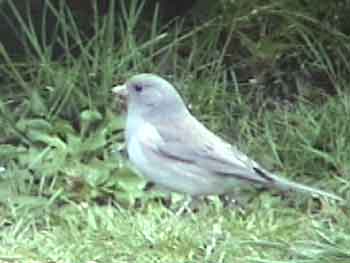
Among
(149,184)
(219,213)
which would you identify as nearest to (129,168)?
(149,184)

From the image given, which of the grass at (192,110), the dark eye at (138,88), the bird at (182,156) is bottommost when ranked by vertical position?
the grass at (192,110)

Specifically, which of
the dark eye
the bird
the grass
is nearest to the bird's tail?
the bird

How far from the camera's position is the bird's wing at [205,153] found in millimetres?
6344

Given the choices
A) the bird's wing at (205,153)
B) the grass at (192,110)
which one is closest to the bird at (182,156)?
the bird's wing at (205,153)

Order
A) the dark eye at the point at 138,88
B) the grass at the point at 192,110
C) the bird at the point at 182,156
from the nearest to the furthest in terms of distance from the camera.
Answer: the grass at the point at 192,110
the bird at the point at 182,156
the dark eye at the point at 138,88

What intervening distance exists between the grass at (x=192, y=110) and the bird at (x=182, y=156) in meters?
0.15

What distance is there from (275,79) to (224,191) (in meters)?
2.04

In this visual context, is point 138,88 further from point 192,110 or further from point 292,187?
point 192,110

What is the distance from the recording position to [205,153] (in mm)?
6406

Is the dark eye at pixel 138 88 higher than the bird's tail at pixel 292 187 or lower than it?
higher

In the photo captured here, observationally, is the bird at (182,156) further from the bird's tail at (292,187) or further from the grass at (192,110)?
the grass at (192,110)

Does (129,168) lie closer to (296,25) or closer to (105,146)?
(105,146)

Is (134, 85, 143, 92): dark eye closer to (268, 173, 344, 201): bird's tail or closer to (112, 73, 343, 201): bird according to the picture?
(112, 73, 343, 201): bird

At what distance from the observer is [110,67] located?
7.77 m
